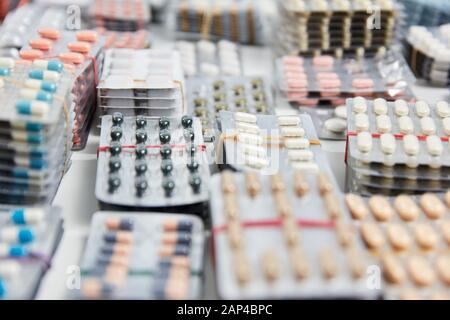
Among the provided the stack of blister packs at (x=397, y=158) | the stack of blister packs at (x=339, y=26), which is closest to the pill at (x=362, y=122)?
the stack of blister packs at (x=397, y=158)

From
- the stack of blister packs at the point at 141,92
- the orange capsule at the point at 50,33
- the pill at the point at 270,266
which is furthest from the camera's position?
the orange capsule at the point at 50,33

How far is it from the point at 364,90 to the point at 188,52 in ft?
1.72

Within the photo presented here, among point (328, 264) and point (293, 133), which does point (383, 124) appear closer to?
point (293, 133)

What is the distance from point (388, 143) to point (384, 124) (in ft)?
0.25

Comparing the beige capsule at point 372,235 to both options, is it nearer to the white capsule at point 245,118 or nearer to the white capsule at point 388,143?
the white capsule at point 388,143

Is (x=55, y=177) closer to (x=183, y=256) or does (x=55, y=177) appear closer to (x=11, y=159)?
(x=11, y=159)

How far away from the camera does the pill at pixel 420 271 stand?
1.03m

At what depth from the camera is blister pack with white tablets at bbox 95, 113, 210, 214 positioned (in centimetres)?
119

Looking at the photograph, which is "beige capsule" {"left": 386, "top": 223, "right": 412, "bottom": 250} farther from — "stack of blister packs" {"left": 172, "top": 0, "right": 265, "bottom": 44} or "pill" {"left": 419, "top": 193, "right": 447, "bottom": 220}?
"stack of blister packs" {"left": 172, "top": 0, "right": 265, "bottom": 44}

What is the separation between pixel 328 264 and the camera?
97cm

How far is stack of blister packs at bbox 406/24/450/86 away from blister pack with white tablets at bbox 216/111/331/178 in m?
0.57

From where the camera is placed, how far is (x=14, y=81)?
126cm

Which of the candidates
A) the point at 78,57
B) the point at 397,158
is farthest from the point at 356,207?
the point at 78,57

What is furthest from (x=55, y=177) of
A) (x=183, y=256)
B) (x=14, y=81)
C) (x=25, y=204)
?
(x=183, y=256)
